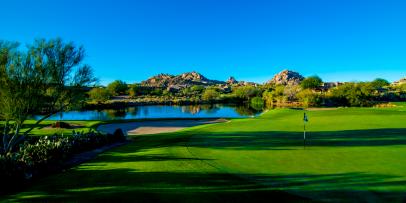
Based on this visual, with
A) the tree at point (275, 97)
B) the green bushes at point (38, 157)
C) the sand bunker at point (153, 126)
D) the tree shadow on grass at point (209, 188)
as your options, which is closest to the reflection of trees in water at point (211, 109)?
the tree at point (275, 97)

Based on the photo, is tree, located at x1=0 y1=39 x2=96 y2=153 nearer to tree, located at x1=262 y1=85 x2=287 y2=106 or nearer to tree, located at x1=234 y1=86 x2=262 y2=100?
tree, located at x1=262 y1=85 x2=287 y2=106

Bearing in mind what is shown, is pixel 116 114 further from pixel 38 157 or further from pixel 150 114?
pixel 38 157

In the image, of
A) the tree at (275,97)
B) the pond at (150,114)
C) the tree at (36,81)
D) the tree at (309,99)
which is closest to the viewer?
the tree at (36,81)

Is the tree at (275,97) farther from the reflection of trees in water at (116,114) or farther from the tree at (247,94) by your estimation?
the reflection of trees in water at (116,114)

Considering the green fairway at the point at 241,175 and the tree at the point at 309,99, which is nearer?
the green fairway at the point at 241,175

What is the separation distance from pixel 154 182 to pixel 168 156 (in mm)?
4493

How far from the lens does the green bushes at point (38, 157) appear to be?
10.7 metres

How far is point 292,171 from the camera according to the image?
34.8ft

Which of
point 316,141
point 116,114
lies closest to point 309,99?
point 116,114

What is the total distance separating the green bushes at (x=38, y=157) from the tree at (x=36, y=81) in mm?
2424

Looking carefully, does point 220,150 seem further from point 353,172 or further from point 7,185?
point 7,185

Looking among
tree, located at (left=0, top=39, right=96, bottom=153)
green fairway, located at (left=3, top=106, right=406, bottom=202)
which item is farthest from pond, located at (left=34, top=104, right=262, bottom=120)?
green fairway, located at (left=3, top=106, right=406, bottom=202)

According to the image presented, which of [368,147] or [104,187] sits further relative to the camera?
[368,147]

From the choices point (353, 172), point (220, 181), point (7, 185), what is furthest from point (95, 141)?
point (353, 172)
